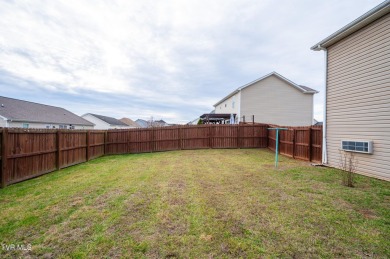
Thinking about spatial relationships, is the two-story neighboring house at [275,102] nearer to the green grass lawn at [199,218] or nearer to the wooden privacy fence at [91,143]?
the wooden privacy fence at [91,143]

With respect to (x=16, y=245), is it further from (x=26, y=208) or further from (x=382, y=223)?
(x=382, y=223)

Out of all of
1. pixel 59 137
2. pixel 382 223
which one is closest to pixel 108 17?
pixel 59 137

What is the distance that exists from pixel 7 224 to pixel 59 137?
17.3 feet

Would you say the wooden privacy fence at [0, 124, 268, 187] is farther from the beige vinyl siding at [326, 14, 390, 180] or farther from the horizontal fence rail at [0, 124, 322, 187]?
the beige vinyl siding at [326, 14, 390, 180]

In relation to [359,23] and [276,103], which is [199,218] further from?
[276,103]

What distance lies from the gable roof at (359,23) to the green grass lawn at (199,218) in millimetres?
5237

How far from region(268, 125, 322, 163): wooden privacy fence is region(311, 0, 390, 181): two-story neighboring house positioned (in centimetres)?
50

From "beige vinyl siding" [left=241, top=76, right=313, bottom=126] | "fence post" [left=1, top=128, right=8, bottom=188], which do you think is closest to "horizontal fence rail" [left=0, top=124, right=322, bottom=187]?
"fence post" [left=1, top=128, right=8, bottom=188]

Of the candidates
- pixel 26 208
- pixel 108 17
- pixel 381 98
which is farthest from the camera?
pixel 108 17

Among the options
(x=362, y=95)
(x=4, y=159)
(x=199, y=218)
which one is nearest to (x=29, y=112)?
(x=4, y=159)

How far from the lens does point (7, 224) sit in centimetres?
301

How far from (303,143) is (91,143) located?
11854mm

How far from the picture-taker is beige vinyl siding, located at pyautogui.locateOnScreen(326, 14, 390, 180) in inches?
218

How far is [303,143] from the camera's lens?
888 centimetres
